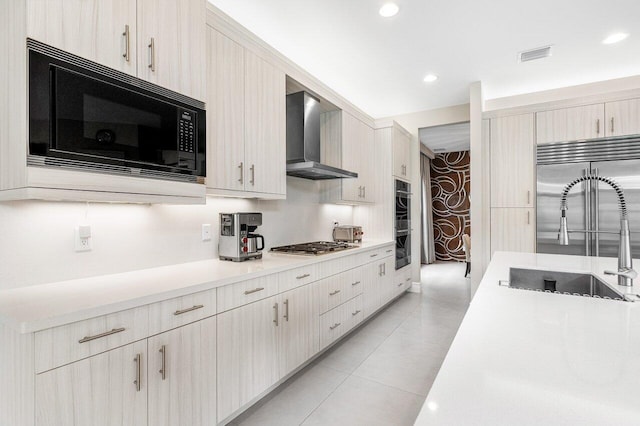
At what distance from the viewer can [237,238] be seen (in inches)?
89.5

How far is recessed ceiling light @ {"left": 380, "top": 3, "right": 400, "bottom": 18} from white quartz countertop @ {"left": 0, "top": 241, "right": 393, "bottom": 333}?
2.09 metres

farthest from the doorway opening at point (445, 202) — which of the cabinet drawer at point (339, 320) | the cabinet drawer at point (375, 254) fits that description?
the cabinet drawer at point (339, 320)

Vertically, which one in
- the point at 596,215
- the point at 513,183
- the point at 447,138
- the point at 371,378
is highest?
the point at 447,138

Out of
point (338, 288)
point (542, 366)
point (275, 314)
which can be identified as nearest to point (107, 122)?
point (275, 314)

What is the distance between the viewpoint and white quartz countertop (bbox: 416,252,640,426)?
593 mm

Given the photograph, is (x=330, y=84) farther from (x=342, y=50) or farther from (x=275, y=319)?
(x=275, y=319)

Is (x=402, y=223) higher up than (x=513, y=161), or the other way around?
(x=513, y=161)

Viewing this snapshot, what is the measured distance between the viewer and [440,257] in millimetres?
8266

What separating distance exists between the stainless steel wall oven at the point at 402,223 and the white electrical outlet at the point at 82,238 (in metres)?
3.48

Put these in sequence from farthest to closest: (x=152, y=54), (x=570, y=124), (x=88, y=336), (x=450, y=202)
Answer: (x=450, y=202)
(x=570, y=124)
(x=152, y=54)
(x=88, y=336)

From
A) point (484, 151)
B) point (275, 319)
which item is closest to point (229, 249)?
point (275, 319)

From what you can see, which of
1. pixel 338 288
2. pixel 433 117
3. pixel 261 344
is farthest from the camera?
pixel 433 117

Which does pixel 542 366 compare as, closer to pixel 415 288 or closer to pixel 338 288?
pixel 338 288

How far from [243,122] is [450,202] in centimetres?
710
